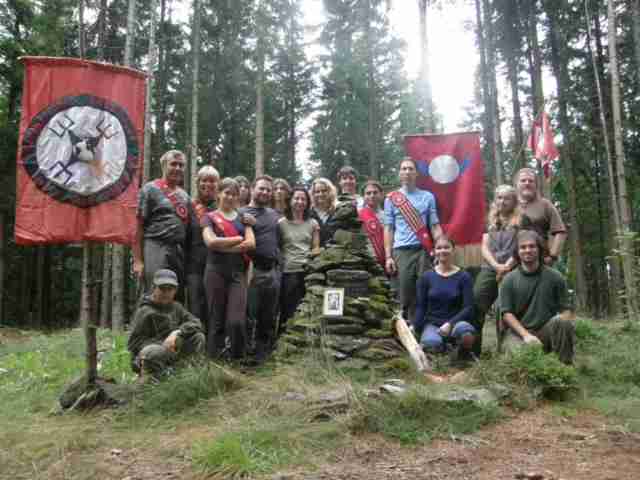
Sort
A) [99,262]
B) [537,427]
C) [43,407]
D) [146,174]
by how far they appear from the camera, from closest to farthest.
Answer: [537,427] → [43,407] → [146,174] → [99,262]

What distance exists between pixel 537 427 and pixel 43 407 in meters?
4.07

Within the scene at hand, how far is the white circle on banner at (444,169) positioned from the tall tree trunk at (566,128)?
9926 mm

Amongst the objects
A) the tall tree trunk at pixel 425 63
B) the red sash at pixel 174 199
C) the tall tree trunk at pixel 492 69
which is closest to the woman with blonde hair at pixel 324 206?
the red sash at pixel 174 199

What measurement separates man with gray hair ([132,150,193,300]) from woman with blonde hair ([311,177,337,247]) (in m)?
1.55

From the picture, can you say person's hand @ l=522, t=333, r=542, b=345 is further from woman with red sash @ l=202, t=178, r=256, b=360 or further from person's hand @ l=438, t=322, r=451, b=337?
woman with red sash @ l=202, t=178, r=256, b=360

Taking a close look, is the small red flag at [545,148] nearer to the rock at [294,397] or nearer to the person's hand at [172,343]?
the rock at [294,397]

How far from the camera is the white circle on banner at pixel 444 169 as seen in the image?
6438 millimetres

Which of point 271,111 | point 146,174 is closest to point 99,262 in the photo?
point 146,174

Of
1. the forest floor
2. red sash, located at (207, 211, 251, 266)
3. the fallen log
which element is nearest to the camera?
the forest floor

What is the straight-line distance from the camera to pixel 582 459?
313 cm

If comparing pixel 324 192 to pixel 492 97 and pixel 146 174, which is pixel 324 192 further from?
pixel 492 97

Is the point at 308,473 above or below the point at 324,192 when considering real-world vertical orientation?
below

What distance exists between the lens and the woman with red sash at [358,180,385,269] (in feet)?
19.7

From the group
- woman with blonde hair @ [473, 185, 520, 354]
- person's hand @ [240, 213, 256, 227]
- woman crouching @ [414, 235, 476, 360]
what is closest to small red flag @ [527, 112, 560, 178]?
woman with blonde hair @ [473, 185, 520, 354]
